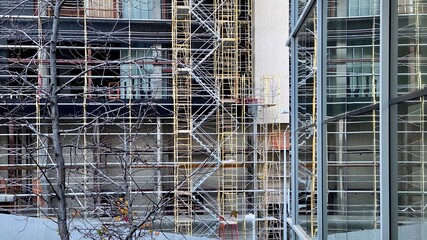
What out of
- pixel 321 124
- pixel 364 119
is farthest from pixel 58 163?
pixel 321 124

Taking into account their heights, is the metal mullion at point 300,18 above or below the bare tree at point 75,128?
above

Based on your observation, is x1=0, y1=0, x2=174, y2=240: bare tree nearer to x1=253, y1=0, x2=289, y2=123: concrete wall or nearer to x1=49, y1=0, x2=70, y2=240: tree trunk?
x1=49, y1=0, x2=70, y2=240: tree trunk

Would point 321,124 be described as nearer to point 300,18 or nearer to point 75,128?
point 300,18

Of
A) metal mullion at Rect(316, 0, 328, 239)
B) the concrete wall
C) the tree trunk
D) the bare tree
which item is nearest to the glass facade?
metal mullion at Rect(316, 0, 328, 239)

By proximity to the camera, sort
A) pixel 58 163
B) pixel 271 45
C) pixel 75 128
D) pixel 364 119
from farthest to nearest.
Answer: pixel 271 45, pixel 75 128, pixel 364 119, pixel 58 163

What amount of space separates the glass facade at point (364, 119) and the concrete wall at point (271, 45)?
8.03m

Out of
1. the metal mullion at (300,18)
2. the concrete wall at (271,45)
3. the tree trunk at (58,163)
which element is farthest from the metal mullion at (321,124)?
the concrete wall at (271,45)

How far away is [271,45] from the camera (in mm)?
16156

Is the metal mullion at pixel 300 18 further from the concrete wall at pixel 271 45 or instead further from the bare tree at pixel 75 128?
the concrete wall at pixel 271 45

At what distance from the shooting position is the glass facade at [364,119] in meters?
3.16

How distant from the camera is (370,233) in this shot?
4266 millimetres

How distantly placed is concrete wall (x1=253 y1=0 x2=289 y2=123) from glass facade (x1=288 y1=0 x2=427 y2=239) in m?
8.03

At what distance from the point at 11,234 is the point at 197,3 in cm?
992

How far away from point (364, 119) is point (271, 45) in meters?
12.1
